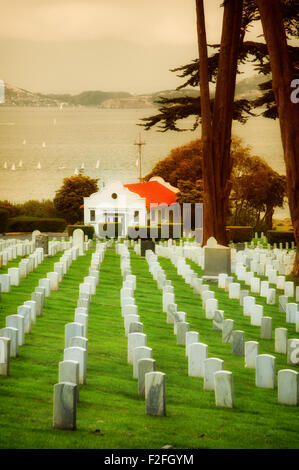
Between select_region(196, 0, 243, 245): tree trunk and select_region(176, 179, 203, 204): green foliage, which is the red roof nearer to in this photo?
select_region(176, 179, 203, 204): green foliage

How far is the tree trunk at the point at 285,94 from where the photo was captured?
21.2 meters

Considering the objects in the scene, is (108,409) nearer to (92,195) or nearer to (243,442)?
(243,442)

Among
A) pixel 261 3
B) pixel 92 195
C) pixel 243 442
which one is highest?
pixel 261 3

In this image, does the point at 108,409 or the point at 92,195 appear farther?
the point at 92,195

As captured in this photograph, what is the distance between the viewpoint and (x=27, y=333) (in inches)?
464

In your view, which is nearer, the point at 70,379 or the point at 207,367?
the point at 70,379

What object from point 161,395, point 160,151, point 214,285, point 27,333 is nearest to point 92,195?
point 160,151

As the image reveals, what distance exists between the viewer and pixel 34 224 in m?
58.8

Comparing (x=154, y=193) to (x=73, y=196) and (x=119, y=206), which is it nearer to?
(x=119, y=206)

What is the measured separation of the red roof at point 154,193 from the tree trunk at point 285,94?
40.9 meters

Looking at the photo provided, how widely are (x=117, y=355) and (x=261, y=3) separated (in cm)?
1383

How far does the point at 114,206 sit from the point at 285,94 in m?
41.5

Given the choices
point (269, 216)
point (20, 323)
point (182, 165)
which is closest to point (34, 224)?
point (182, 165)

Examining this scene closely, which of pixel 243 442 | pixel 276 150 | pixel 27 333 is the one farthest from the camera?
pixel 276 150
